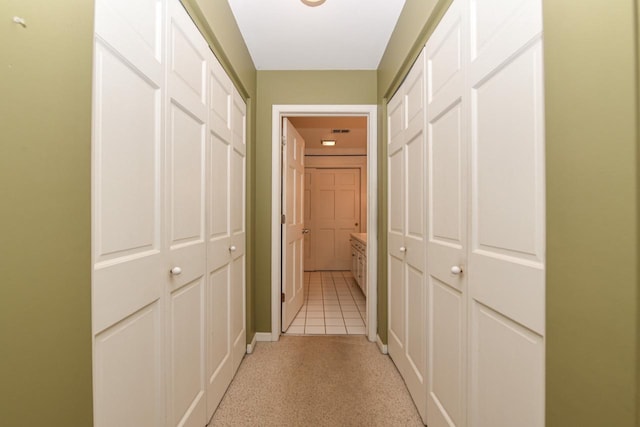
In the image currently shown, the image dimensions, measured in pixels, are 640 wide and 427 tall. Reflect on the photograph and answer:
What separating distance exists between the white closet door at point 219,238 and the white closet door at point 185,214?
0.28 feet

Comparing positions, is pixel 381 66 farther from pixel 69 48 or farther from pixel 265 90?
pixel 69 48

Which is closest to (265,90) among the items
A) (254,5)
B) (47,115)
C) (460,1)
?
(254,5)

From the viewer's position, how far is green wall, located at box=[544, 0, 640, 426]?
1.74 ft

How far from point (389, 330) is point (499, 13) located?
2.06 m

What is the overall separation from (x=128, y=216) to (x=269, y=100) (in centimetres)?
197

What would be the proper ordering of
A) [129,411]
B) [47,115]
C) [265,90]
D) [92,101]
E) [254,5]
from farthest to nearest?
1. [265,90]
2. [254,5]
3. [129,411]
4. [92,101]
5. [47,115]

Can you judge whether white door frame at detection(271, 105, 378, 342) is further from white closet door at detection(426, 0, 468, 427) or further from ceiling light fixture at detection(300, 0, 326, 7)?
white closet door at detection(426, 0, 468, 427)

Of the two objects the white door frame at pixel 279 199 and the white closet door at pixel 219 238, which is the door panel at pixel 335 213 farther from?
the white closet door at pixel 219 238

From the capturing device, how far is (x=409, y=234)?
1823 millimetres

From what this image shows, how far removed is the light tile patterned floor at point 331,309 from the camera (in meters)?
2.85

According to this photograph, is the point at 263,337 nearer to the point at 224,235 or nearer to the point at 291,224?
the point at 291,224

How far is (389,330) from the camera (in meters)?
2.28

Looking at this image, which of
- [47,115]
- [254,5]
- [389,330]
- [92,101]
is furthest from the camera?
[389,330]

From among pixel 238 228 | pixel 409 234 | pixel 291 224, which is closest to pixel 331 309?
pixel 291 224
